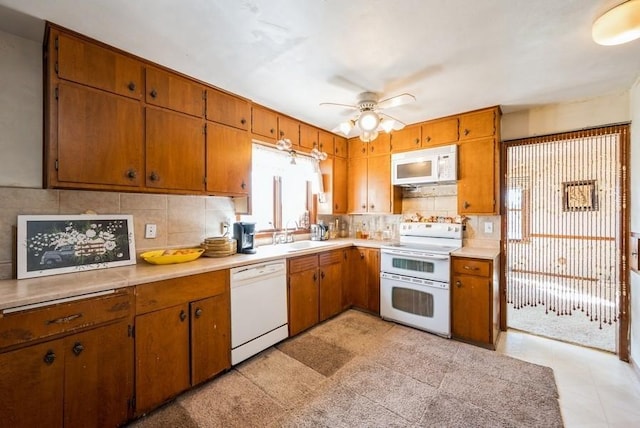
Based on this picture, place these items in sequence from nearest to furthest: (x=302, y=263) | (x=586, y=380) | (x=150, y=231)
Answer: (x=586, y=380) < (x=150, y=231) < (x=302, y=263)

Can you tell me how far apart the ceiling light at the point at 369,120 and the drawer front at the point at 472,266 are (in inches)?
64.4

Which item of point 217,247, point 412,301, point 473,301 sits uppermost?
point 217,247

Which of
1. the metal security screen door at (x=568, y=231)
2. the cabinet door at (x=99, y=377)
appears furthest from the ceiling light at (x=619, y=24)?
the cabinet door at (x=99, y=377)

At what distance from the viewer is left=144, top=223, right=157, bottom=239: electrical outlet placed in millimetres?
2203

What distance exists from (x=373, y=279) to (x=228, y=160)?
2234 millimetres

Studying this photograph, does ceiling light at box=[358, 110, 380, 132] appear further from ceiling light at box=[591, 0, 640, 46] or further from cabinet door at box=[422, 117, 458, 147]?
ceiling light at box=[591, 0, 640, 46]

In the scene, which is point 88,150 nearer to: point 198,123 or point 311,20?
Result: point 198,123

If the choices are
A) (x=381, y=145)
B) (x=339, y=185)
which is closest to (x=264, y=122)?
(x=339, y=185)

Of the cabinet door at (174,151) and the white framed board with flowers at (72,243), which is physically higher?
the cabinet door at (174,151)

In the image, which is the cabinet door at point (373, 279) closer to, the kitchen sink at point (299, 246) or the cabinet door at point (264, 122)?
the kitchen sink at point (299, 246)

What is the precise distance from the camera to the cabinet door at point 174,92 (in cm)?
200

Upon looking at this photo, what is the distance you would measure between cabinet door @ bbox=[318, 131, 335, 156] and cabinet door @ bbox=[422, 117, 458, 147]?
1.24 m

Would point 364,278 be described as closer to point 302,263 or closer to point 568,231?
point 302,263

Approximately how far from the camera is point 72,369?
141 cm
